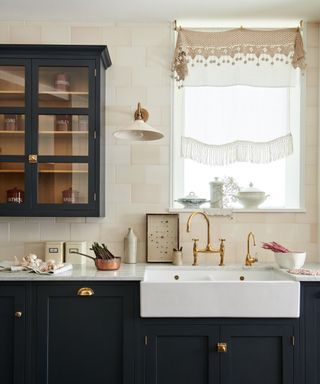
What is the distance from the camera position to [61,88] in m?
3.36

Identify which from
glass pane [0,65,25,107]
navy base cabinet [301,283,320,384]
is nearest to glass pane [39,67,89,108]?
glass pane [0,65,25,107]

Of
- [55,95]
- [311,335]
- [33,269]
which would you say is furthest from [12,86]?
[311,335]

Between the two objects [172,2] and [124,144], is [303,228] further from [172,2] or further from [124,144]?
[172,2]

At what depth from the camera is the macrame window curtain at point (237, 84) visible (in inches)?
145

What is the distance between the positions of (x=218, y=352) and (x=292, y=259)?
0.80 metres

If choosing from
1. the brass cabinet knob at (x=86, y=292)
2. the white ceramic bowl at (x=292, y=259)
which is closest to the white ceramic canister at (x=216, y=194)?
the white ceramic bowl at (x=292, y=259)

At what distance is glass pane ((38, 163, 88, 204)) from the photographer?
3340 mm

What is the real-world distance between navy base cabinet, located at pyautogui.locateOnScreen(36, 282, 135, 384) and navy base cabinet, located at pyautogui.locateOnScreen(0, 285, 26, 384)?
0.11 metres

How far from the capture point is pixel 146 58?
3717mm

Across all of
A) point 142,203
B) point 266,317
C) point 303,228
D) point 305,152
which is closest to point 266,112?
point 305,152

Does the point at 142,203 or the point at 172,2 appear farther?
the point at 142,203

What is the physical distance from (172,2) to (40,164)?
56.5 inches

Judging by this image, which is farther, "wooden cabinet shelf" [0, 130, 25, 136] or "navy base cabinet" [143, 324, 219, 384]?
"wooden cabinet shelf" [0, 130, 25, 136]

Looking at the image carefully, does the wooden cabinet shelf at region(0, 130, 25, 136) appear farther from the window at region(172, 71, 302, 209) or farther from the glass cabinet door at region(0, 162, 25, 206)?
the window at region(172, 71, 302, 209)
